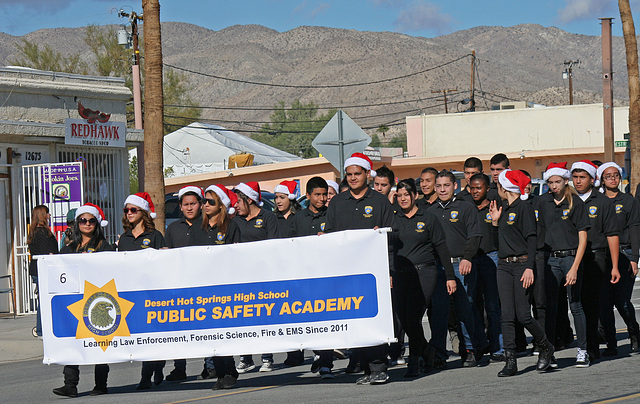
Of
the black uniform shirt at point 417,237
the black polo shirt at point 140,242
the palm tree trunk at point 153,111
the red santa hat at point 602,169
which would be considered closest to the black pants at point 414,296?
the black uniform shirt at point 417,237

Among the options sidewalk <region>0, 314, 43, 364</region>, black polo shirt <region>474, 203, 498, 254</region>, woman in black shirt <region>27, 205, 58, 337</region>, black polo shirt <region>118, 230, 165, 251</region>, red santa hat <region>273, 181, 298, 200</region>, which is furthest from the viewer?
woman in black shirt <region>27, 205, 58, 337</region>

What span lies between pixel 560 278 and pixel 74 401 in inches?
198

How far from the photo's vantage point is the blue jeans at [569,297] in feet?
31.6

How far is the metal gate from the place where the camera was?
1747cm

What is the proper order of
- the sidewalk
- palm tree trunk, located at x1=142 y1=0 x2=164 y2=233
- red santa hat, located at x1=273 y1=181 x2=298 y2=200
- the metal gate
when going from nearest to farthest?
1. red santa hat, located at x1=273 y1=181 x2=298 y2=200
2. the sidewalk
3. palm tree trunk, located at x1=142 y1=0 x2=164 y2=233
4. the metal gate

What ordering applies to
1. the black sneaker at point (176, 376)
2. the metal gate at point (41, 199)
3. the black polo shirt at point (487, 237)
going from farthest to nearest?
the metal gate at point (41, 199) → the black polo shirt at point (487, 237) → the black sneaker at point (176, 376)

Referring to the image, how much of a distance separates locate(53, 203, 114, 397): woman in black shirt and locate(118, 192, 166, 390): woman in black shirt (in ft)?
0.76

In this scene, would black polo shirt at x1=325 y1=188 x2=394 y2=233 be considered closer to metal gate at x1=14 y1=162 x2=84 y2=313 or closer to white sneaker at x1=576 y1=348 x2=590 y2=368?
white sneaker at x1=576 y1=348 x2=590 y2=368

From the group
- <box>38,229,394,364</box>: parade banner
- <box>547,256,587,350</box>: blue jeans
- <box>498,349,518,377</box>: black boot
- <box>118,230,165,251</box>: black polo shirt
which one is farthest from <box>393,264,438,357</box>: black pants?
<box>118,230,165,251</box>: black polo shirt

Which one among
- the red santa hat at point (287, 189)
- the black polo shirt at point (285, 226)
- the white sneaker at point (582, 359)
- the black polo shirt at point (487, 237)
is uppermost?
the red santa hat at point (287, 189)

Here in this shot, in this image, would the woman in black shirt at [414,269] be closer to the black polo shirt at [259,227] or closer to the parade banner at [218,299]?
the parade banner at [218,299]

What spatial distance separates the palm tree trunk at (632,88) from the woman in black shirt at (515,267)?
18510 mm

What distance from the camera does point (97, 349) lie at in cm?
934

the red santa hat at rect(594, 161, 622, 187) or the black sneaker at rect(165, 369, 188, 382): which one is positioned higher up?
the red santa hat at rect(594, 161, 622, 187)
